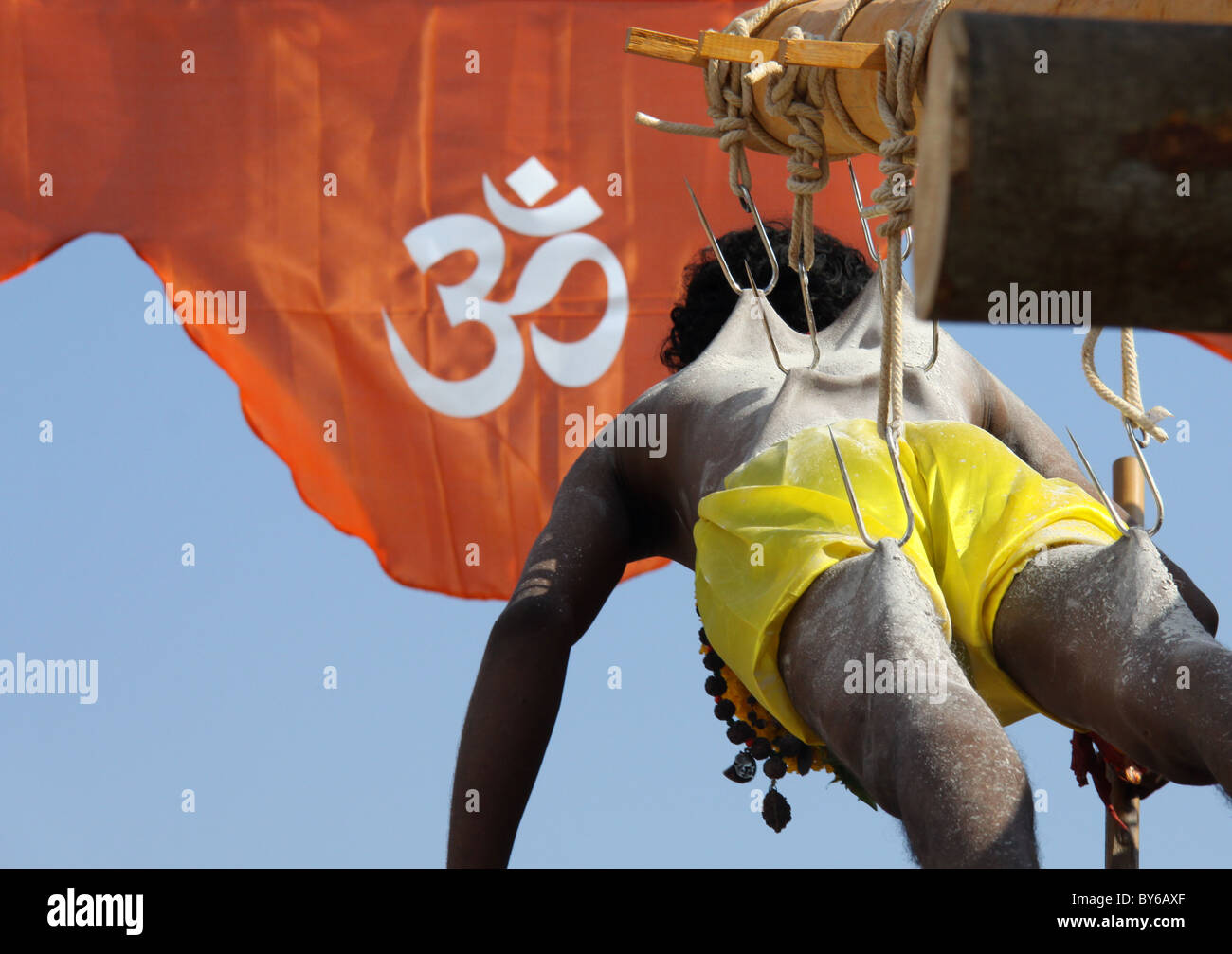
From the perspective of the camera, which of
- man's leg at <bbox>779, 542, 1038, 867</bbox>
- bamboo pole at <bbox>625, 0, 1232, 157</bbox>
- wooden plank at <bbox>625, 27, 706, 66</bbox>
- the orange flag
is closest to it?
bamboo pole at <bbox>625, 0, 1232, 157</bbox>

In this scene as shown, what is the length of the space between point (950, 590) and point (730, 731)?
62cm

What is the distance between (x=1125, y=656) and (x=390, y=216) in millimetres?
5096

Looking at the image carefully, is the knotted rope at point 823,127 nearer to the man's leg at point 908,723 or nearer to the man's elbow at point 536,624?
the man's leg at point 908,723

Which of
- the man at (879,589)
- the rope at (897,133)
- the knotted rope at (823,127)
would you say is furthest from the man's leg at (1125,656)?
the rope at (897,133)

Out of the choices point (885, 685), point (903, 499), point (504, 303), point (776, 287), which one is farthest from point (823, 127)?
point (504, 303)

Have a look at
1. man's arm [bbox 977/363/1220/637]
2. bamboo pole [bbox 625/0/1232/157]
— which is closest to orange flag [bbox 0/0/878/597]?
man's arm [bbox 977/363/1220/637]

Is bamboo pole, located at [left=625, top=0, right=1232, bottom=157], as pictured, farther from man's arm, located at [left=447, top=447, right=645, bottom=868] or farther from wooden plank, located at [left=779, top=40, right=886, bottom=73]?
man's arm, located at [left=447, top=447, right=645, bottom=868]

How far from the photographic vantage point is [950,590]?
261cm

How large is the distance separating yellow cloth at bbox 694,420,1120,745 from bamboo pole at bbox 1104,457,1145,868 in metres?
0.49

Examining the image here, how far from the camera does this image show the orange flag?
6.75 meters

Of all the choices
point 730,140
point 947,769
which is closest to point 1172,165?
point 947,769

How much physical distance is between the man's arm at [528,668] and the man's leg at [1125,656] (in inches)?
33.9

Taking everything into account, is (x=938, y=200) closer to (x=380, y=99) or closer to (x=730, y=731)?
(x=730, y=731)

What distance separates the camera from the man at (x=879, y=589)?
7.03 feet
